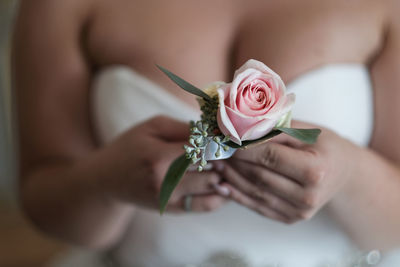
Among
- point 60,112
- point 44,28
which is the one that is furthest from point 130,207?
point 44,28

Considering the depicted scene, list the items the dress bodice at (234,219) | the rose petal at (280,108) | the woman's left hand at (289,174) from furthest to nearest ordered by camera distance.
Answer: the dress bodice at (234,219) < the woman's left hand at (289,174) < the rose petal at (280,108)

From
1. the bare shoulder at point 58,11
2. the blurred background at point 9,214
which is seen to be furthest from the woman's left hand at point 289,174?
the blurred background at point 9,214

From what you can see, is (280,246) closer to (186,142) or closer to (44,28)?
(186,142)

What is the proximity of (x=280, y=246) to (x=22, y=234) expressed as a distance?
1239 millimetres

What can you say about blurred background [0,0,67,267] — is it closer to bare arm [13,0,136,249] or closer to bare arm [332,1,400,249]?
bare arm [13,0,136,249]

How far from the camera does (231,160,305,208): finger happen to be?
41 centimetres

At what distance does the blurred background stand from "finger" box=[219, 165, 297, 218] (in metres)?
1.03

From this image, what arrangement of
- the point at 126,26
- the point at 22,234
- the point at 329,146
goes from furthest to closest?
the point at 22,234 < the point at 126,26 < the point at 329,146

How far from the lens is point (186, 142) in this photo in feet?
1.41

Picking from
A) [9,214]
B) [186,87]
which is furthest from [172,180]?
[9,214]

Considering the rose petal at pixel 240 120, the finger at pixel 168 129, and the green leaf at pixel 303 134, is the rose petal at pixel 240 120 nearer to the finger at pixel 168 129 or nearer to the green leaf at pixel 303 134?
the green leaf at pixel 303 134

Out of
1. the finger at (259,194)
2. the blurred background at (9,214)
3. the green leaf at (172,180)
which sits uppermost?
the green leaf at (172,180)

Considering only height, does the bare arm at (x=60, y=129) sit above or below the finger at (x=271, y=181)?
below

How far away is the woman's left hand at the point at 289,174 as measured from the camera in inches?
15.2
